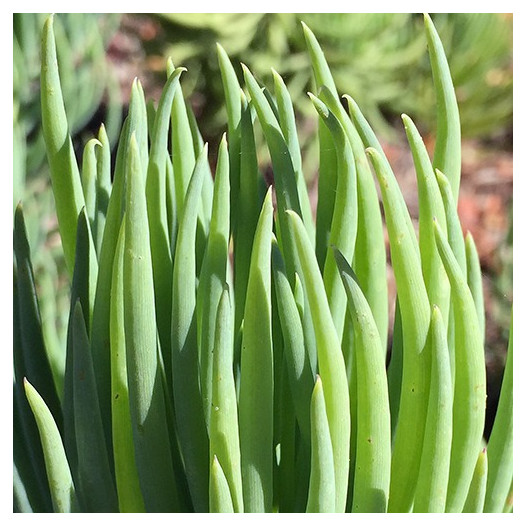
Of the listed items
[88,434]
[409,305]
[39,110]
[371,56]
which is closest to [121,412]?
[88,434]

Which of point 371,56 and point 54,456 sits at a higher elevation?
point 371,56

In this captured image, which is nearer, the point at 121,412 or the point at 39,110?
the point at 121,412

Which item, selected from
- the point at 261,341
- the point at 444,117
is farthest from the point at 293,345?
the point at 444,117

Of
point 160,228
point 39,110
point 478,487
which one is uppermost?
point 39,110

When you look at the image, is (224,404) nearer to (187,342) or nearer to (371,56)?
(187,342)

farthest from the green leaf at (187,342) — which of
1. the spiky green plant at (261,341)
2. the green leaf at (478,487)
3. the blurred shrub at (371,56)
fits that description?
the blurred shrub at (371,56)

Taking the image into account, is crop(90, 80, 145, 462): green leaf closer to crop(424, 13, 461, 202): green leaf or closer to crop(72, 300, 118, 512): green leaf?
crop(72, 300, 118, 512): green leaf

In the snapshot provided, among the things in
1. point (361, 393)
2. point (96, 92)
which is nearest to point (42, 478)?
point (361, 393)
